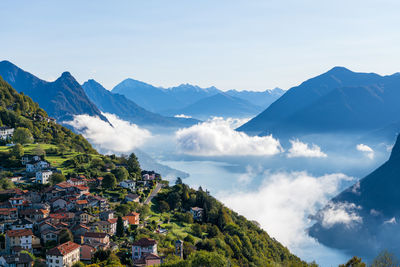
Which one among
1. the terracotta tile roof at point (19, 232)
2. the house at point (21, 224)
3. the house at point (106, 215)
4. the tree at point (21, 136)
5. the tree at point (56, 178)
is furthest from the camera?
the tree at point (21, 136)

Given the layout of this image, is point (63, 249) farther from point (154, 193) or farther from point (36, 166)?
point (154, 193)

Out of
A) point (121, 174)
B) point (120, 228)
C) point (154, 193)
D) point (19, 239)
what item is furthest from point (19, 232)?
point (154, 193)

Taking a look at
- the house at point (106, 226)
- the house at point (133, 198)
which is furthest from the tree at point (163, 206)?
the house at point (106, 226)

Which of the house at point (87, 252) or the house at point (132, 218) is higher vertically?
the house at point (132, 218)

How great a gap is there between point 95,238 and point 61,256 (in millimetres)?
A: 8137

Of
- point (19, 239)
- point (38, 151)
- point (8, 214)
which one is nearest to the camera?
point (19, 239)

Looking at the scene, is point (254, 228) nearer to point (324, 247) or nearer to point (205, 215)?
point (205, 215)

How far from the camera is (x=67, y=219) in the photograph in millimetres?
68062

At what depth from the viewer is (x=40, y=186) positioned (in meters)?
81.7

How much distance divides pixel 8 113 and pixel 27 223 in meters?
75.2

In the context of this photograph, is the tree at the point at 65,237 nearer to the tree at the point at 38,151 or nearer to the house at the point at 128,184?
the house at the point at 128,184

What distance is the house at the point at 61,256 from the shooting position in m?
52.7

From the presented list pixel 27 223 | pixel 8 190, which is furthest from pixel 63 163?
pixel 27 223

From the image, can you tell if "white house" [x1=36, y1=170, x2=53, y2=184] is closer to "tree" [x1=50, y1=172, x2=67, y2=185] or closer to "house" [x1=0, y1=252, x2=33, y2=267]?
"tree" [x1=50, y1=172, x2=67, y2=185]
